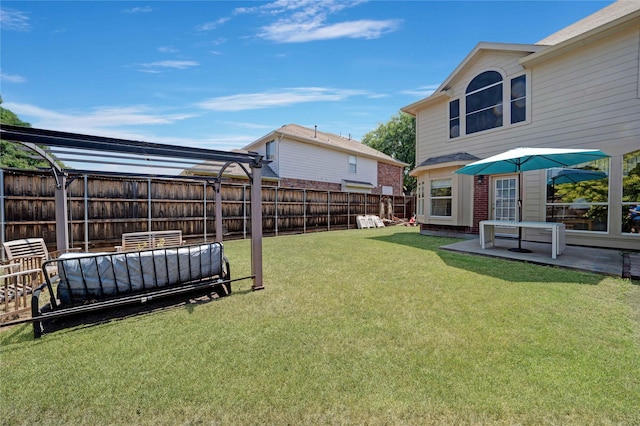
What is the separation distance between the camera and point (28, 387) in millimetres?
2260

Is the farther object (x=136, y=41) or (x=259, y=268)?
(x=136, y=41)

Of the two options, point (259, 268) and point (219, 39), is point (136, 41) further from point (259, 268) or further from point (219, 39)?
point (259, 268)

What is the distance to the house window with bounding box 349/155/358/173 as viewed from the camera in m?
21.3

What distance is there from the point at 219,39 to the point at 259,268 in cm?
752

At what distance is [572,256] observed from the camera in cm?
670

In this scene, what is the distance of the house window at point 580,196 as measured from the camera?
25.1 feet

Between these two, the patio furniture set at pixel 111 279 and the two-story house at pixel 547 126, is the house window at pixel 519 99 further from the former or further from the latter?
the patio furniture set at pixel 111 279

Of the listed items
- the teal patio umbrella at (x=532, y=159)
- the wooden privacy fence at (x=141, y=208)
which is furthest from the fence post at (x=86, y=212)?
the teal patio umbrella at (x=532, y=159)

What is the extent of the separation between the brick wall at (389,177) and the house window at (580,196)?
14.9 metres

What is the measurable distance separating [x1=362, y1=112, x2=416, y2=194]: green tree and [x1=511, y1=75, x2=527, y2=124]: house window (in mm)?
22445

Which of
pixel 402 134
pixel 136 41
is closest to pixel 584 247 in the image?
pixel 136 41

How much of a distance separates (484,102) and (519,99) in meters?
1.20

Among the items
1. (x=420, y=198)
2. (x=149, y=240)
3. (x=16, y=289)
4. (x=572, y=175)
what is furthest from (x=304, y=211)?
(x=16, y=289)

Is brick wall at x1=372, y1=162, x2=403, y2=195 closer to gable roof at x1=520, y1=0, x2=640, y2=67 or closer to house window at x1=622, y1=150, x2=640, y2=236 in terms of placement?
gable roof at x1=520, y1=0, x2=640, y2=67
